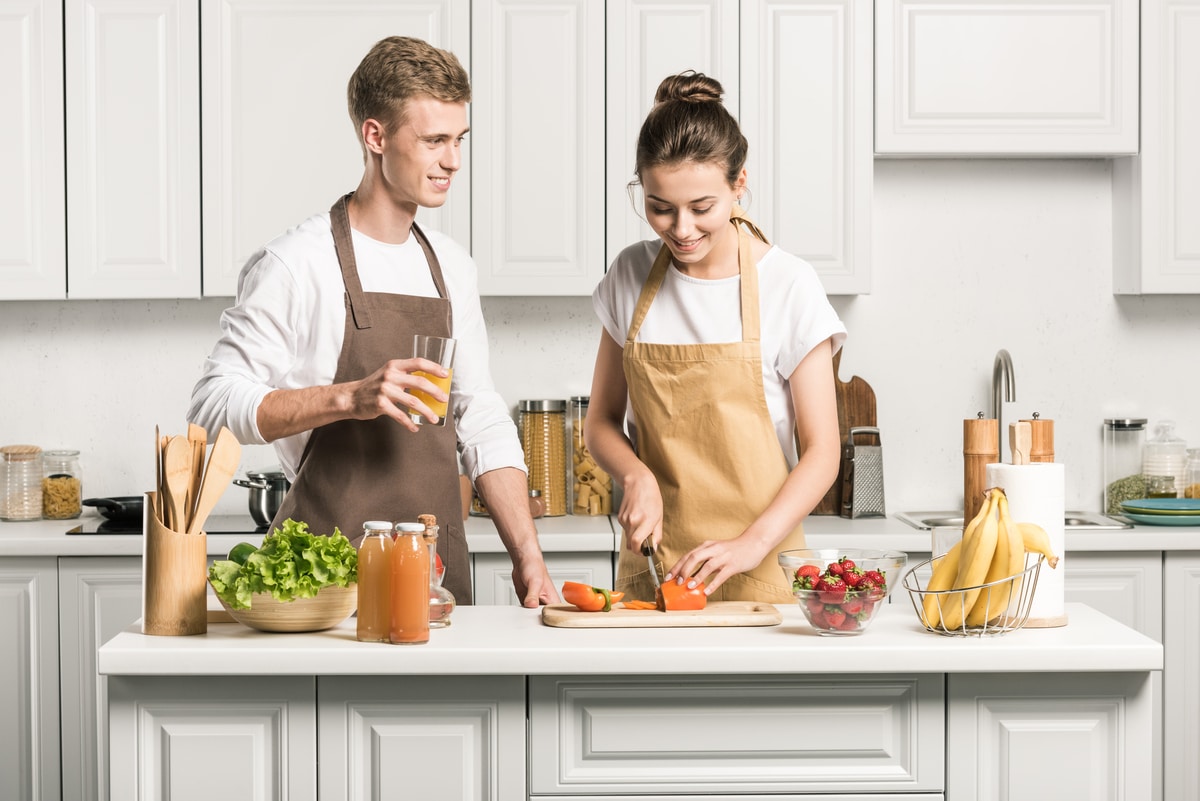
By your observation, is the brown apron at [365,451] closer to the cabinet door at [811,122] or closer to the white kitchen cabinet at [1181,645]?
the cabinet door at [811,122]

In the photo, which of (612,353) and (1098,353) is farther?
(1098,353)

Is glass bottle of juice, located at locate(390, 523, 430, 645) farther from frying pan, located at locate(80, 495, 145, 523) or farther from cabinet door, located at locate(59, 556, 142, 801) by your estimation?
frying pan, located at locate(80, 495, 145, 523)

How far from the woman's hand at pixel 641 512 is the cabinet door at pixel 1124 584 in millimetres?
1671

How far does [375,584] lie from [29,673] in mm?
2012

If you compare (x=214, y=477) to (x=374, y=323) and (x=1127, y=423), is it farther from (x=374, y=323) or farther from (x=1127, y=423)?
(x=1127, y=423)

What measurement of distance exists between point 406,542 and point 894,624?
74 centimetres

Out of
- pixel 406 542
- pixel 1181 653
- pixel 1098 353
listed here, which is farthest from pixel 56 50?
pixel 1181 653

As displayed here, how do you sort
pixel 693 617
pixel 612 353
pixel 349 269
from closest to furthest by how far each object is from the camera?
pixel 693 617, pixel 349 269, pixel 612 353

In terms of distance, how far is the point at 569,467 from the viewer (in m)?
3.71

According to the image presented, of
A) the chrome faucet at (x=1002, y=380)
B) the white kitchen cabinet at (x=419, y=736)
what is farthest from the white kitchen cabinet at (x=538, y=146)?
the white kitchen cabinet at (x=419, y=736)

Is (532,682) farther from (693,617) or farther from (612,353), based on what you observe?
(612,353)

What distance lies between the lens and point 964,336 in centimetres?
392

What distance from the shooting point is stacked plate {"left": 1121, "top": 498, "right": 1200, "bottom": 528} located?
3404 mm

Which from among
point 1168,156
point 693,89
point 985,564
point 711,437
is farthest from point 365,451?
point 1168,156
